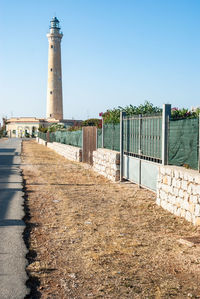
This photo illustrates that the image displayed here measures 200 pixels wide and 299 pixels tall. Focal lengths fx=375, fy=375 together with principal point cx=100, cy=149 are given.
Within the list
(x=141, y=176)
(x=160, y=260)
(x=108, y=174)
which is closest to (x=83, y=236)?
(x=160, y=260)

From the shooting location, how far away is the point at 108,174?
13.6 metres

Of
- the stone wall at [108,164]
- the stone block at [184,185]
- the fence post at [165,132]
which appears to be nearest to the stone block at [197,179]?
the stone block at [184,185]

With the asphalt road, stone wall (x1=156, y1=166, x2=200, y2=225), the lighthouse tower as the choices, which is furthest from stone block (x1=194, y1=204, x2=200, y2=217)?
the lighthouse tower

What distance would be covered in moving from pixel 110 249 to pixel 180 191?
2682mm

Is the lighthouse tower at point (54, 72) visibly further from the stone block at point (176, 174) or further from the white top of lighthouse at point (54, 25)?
the stone block at point (176, 174)

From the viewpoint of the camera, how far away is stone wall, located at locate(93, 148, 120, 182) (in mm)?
12711

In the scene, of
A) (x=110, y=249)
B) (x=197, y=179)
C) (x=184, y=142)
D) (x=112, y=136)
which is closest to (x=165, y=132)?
(x=184, y=142)

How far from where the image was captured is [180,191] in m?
7.68

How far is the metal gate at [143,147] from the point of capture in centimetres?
925

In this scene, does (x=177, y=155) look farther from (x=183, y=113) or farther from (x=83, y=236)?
(x=183, y=113)

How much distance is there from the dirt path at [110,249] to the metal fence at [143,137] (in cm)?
123

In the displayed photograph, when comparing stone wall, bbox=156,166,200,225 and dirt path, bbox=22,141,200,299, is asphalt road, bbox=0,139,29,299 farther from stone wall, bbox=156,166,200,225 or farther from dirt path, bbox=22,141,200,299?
stone wall, bbox=156,166,200,225

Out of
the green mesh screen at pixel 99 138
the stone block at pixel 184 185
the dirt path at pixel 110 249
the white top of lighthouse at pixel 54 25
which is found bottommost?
the dirt path at pixel 110 249

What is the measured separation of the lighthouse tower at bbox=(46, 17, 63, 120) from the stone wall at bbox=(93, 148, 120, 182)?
8153cm
